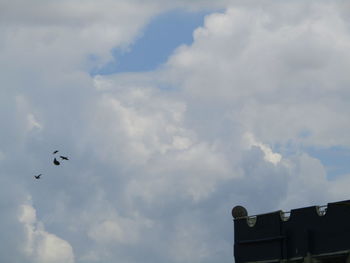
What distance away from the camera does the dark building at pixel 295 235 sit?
207 ft

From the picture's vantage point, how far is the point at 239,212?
70.4m

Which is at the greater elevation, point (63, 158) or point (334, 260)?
point (63, 158)

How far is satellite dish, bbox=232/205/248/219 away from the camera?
2768 inches

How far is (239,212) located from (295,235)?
5.67 metres

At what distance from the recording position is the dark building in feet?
207

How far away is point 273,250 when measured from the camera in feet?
221

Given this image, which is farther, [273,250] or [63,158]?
[273,250]

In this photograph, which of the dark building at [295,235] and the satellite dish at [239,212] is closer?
the dark building at [295,235]

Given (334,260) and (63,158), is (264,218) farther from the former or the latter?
(63,158)

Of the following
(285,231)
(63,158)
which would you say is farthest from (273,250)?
(63,158)

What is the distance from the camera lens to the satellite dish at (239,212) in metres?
70.3

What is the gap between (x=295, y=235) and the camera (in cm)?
6606

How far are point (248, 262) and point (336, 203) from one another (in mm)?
8662

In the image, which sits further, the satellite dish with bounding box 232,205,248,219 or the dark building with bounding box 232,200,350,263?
the satellite dish with bounding box 232,205,248,219
